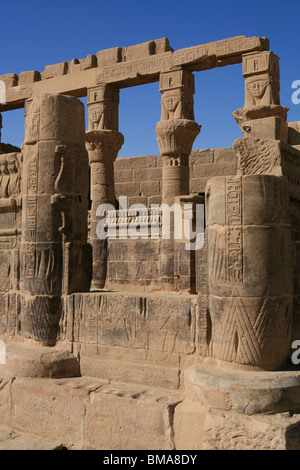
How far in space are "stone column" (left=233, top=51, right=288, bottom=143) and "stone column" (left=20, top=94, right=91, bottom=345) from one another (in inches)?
209

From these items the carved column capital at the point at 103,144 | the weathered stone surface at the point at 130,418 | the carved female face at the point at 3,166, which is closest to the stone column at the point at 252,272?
the weathered stone surface at the point at 130,418

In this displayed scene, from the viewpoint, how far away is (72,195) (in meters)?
5.30

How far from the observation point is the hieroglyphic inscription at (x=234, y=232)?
3807 millimetres

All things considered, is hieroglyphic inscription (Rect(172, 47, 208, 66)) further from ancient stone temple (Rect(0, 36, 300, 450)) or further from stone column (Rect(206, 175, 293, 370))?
stone column (Rect(206, 175, 293, 370))

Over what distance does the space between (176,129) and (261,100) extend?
75.7 inches

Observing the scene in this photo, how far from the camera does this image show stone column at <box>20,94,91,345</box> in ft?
16.9

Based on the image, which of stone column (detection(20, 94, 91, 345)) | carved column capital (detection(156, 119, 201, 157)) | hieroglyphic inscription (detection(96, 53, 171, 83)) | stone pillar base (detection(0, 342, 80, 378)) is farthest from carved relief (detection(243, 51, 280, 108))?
stone pillar base (detection(0, 342, 80, 378))

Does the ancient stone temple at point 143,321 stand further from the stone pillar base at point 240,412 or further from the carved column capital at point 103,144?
the carved column capital at point 103,144

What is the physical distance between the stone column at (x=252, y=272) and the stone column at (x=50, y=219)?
190cm

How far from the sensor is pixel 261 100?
1005 centimetres

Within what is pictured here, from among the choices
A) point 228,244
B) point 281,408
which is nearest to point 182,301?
point 228,244

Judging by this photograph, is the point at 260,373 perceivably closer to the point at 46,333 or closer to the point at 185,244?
the point at 46,333

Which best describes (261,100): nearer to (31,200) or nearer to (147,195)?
(147,195)

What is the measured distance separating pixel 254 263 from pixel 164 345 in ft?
4.00
